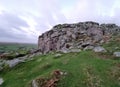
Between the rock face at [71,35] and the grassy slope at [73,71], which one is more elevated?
the rock face at [71,35]

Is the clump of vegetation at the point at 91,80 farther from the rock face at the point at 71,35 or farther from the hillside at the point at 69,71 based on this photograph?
the rock face at the point at 71,35

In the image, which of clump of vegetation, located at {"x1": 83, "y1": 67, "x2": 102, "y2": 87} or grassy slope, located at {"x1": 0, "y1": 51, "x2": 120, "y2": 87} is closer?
clump of vegetation, located at {"x1": 83, "y1": 67, "x2": 102, "y2": 87}

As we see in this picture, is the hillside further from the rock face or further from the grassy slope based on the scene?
the rock face

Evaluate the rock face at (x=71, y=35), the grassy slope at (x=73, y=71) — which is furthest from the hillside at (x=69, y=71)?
the rock face at (x=71, y=35)

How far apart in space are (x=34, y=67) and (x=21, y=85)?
23.0 feet

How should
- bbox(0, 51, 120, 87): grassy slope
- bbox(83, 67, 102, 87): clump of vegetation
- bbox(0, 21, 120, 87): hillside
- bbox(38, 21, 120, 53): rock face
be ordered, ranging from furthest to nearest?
bbox(38, 21, 120, 53): rock face, bbox(0, 21, 120, 87): hillside, bbox(0, 51, 120, 87): grassy slope, bbox(83, 67, 102, 87): clump of vegetation

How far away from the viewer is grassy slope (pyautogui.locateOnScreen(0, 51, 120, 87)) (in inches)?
1204

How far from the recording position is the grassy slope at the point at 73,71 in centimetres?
3058

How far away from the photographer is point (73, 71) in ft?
109

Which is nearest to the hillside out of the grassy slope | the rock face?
the grassy slope

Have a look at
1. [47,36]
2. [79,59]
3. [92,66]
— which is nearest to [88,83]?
[92,66]

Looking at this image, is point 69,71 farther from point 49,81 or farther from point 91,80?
point 91,80

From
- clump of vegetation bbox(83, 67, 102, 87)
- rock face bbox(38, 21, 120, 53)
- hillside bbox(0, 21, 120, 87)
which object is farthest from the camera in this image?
rock face bbox(38, 21, 120, 53)

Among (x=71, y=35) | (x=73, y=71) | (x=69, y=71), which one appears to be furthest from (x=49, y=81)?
(x=71, y=35)
